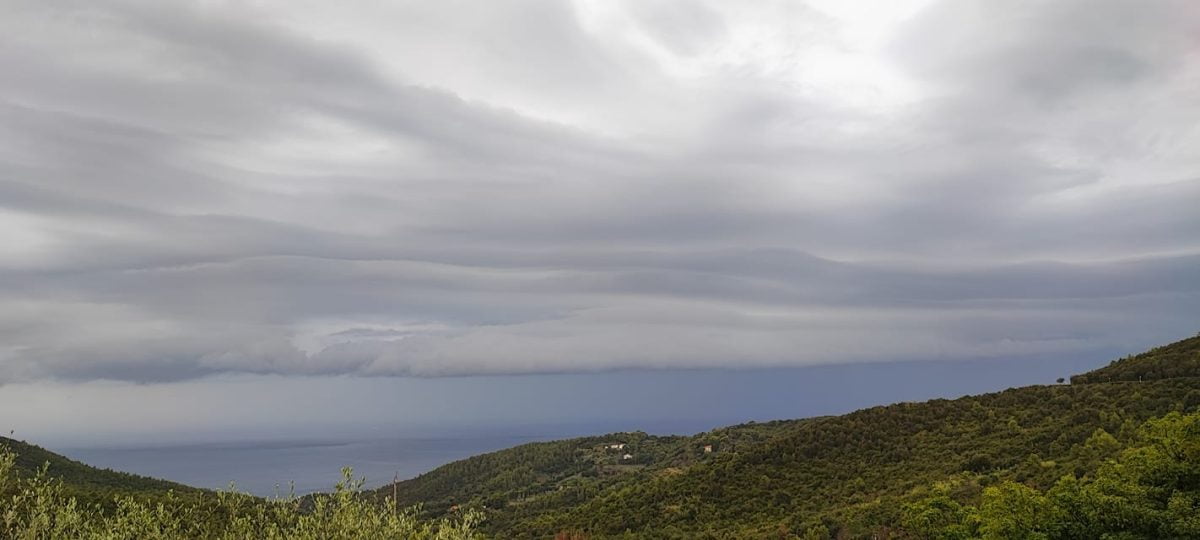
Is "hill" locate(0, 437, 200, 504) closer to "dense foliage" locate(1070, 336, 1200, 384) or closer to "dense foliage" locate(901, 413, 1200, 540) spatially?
"dense foliage" locate(901, 413, 1200, 540)

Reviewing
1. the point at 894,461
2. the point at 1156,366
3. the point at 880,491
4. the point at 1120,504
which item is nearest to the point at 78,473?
the point at 880,491

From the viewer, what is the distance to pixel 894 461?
86.9 m

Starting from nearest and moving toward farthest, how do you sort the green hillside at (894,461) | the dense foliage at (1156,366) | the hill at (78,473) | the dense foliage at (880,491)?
1. the dense foliage at (880,491)
2. the green hillside at (894,461)
3. the dense foliage at (1156,366)
4. the hill at (78,473)

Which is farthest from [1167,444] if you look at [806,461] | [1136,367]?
[1136,367]

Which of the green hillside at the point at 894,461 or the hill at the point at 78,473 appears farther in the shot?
the hill at the point at 78,473

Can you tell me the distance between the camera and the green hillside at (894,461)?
67375 mm

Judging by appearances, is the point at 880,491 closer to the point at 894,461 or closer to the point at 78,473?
the point at 894,461

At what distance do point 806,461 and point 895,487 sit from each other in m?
20.8

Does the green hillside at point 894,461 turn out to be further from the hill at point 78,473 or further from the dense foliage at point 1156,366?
the hill at point 78,473

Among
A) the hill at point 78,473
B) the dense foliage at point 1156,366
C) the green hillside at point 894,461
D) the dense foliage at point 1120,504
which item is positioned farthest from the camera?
the hill at point 78,473

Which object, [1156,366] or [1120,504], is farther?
[1156,366]

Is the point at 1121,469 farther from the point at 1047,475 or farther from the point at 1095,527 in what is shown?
the point at 1047,475

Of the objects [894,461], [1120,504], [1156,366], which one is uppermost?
[1156,366]

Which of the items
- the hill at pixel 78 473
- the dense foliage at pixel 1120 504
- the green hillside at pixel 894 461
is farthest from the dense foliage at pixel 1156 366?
the hill at pixel 78 473
